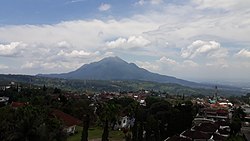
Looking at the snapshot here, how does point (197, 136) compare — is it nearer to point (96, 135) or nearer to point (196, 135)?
point (196, 135)

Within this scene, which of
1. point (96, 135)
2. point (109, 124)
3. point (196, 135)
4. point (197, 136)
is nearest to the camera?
point (197, 136)

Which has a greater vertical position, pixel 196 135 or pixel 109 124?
pixel 196 135

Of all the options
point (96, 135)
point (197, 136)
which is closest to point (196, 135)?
point (197, 136)

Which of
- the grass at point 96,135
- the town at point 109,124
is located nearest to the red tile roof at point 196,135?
the town at point 109,124

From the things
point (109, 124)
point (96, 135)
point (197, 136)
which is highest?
point (197, 136)

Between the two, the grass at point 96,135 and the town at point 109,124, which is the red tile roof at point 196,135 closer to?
the town at point 109,124

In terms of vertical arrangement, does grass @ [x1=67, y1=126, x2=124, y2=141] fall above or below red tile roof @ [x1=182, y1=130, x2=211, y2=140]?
below

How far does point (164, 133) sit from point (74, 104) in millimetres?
23292

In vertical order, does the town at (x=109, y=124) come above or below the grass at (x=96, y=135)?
above

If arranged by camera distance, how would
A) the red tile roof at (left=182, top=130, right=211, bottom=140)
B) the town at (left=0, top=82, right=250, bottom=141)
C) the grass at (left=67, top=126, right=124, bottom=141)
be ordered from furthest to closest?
1. the grass at (left=67, top=126, right=124, bottom=141)
2. the red tile roof at (left=182, top=130, right=211, bottom=140)
3. the town at (left=0, top=82, right=250, bottom=141)

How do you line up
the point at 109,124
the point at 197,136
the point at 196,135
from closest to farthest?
the point at 197,136, the point at 196,135, the point at 109,124

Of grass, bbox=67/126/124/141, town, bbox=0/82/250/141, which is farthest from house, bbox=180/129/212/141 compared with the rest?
grass, bbox=67/126/124/141

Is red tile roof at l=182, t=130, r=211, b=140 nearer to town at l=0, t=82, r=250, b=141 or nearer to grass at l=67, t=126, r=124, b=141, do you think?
town at l=0, t=82, r=250, b=141

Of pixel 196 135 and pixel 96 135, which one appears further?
pixel 96 135
